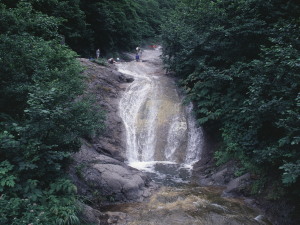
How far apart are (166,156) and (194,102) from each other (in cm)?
419

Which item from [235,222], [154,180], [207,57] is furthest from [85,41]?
[235,222]

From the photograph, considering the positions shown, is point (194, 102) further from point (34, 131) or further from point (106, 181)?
point (34, 131)

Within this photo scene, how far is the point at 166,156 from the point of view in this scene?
13656mm

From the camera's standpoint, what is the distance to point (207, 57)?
47.0 ft

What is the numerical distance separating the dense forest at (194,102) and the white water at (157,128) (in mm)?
1464

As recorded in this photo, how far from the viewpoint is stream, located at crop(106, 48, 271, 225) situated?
7.96 metres

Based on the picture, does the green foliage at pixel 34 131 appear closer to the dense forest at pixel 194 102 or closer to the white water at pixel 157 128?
the dense forest at pixel 194 102

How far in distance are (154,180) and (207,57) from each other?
773 cm

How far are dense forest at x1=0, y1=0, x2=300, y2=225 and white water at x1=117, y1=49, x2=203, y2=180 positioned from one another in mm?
1464

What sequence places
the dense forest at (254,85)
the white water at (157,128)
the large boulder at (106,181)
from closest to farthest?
1. the dense forest at (254,85)
2. the large boulder at (106,181)
3. the white water at (157,128)

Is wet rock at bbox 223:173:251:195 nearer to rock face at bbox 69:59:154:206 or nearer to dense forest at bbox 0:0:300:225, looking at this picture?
dense forest at bbox 0:0:300:225

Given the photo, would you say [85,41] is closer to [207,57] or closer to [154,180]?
[207,57]

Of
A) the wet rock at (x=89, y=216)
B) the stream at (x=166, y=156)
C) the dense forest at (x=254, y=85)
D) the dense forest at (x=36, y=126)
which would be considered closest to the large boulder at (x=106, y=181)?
the stream at (x=166, y=156)

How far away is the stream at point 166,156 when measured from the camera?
796cm
